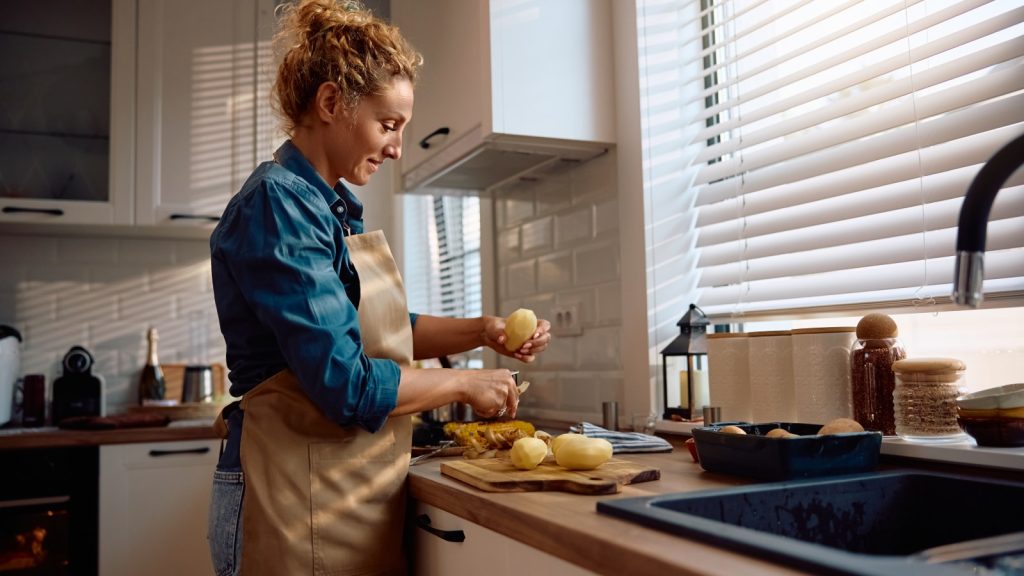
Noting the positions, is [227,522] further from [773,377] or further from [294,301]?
[773,377]

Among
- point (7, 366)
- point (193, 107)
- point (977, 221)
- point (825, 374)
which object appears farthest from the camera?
point (193, 107)

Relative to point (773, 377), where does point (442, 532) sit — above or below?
below

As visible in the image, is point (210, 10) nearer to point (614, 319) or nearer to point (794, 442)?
point (614, 319)

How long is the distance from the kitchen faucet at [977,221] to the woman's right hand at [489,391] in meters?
0.79

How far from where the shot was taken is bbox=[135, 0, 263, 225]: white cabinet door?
10.2 feet

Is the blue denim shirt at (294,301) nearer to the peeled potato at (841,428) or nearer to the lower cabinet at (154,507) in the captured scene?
the peeled potato at (841,428)

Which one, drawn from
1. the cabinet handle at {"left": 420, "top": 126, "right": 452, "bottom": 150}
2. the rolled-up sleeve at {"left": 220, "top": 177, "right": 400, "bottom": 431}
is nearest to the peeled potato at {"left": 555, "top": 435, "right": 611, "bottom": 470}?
the rolled-up sleeve at {"left": 220, "top": 177, "right": 400, "bottom": 431}

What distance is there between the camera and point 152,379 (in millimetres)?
3217

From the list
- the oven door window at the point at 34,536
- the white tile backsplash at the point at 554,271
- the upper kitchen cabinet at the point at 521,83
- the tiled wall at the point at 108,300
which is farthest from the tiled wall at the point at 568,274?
the oven door window at the point at 34,536

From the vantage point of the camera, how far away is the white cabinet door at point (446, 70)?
219cm

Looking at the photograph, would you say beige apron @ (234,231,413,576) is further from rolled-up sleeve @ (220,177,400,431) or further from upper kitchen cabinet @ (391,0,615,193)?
upper kitchen cabinet @ (391,0,615,193)

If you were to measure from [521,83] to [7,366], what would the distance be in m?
2.00

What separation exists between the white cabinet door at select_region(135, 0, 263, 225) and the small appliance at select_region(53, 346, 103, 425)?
0.54 meters

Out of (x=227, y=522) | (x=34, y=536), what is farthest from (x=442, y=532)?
(x=34, y=536)
